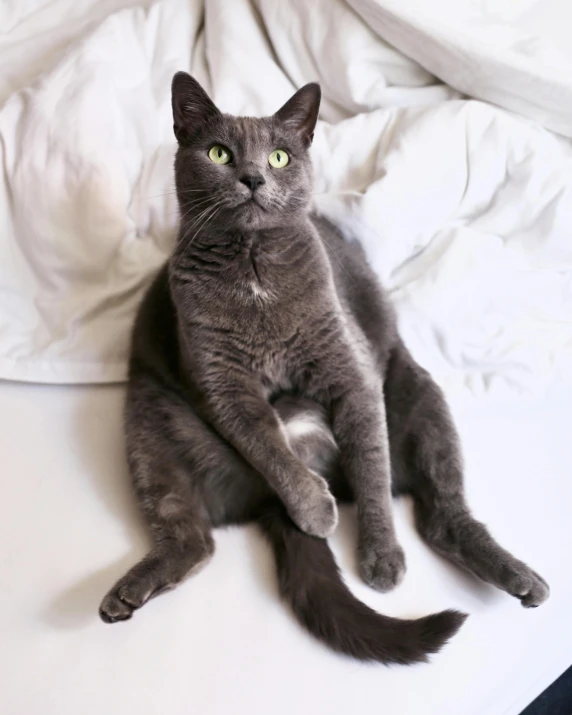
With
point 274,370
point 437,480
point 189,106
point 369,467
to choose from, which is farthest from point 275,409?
point 189,106

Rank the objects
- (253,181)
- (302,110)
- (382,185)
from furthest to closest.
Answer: (382,185)
(302,110)
(253,181)

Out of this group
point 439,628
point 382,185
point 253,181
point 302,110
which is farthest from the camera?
point 382,185

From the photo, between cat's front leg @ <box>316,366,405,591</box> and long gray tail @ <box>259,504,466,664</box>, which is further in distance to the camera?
cat's front leg @ <box>316,366,405,591</box>

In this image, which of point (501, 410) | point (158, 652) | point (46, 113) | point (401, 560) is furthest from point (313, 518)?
point (46, 113)

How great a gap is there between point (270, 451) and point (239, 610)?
0.79 ft

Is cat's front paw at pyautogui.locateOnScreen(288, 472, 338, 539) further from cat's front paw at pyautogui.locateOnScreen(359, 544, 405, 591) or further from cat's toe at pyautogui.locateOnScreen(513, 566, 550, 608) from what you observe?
cat's toe at pyautogui.locateOnScreen(513, 566, 550, 608)

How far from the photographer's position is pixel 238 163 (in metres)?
1.01

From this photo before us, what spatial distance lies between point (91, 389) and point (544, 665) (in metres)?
0.94

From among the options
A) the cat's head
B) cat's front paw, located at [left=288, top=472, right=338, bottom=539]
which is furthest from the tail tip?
the cat's head

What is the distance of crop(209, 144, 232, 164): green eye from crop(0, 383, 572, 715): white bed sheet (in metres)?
0.54

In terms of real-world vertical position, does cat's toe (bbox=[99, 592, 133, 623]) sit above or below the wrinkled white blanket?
below

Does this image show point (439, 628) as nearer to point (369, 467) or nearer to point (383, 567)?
point (383, 567)

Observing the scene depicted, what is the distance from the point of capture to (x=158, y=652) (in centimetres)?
88

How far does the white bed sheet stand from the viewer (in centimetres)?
83
